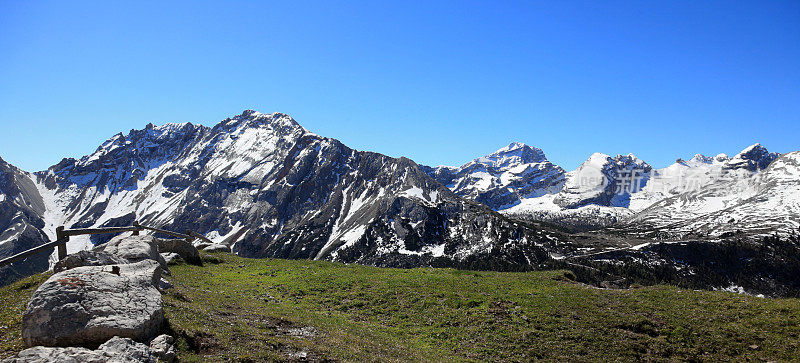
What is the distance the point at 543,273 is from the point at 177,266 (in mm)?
36849

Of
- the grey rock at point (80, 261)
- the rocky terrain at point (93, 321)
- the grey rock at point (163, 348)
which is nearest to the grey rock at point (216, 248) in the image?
the grey rock at point (80, 261)

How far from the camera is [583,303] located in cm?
2688

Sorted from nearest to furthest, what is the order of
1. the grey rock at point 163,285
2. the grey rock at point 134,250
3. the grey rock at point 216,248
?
the grey rock at point 163,285
the grey rock at point 134,250
the grey rock at point 216,248

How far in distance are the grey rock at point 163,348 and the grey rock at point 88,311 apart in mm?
506

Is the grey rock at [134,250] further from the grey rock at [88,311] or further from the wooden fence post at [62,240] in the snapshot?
the grey rock at [88,311]

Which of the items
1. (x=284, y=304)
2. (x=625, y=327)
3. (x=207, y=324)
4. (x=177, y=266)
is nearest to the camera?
(x=207, y=324)

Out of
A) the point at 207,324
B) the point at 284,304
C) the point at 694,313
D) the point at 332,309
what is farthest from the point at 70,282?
the point at 694,313

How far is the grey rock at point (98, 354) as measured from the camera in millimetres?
11070

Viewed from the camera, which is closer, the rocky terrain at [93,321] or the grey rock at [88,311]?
the rocky terrain at [93,321]

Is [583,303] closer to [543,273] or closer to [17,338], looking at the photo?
[543,273]

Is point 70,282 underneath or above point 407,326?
above

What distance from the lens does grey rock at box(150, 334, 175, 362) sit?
1330 cm

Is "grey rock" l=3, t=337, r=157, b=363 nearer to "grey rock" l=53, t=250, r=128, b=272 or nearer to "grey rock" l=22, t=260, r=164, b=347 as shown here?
"grey rock" l=22, t=260, r=164, b=347

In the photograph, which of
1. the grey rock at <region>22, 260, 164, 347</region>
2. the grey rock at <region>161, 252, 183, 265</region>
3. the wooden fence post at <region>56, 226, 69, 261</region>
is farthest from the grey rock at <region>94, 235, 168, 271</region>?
the grey rock at <region>22, 260, 164, 347</region>
